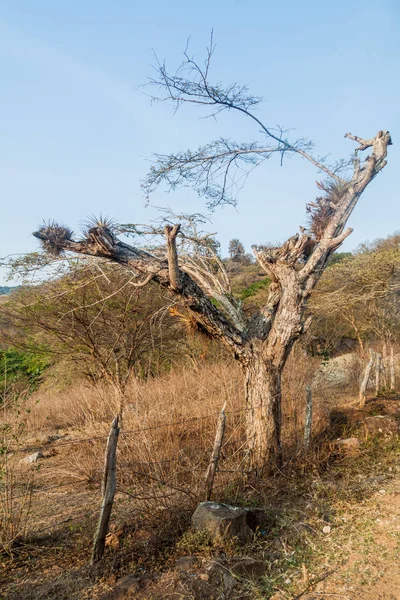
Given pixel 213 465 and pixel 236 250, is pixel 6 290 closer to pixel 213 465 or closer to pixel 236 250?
pixel 213 465

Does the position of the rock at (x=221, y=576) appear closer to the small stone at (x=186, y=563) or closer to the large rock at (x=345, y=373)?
the small stone at (x=186, y=563)

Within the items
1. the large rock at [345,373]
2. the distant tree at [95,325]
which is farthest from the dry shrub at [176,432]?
the large rock at [345,373]

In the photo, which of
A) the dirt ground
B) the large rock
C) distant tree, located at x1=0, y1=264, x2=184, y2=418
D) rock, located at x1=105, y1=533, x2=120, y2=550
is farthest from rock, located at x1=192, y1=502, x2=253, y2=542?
the large rock

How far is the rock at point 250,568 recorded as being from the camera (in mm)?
3537

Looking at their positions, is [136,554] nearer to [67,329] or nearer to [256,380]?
[256,380]

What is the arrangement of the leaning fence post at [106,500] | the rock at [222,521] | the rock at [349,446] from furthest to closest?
the rock at [349,446] < the rock at [222,521] < the leaning fence post at [106,500]

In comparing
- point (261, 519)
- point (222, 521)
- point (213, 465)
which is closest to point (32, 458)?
point (213, 465)

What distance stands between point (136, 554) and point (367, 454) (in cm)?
403

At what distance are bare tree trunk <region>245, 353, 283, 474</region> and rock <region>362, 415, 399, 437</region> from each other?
237cm

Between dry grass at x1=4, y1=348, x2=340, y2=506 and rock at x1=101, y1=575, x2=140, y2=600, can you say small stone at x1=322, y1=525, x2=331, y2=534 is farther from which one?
rock at x1=101, y1=575, x2=140, y2=600

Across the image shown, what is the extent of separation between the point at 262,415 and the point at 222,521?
6.33ft

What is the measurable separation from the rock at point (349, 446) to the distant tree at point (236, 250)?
98.1 ft

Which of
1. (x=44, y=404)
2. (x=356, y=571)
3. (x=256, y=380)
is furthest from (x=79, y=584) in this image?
(x=44, y=404)

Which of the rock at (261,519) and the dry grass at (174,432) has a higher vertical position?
the dry grass at (174,432)
